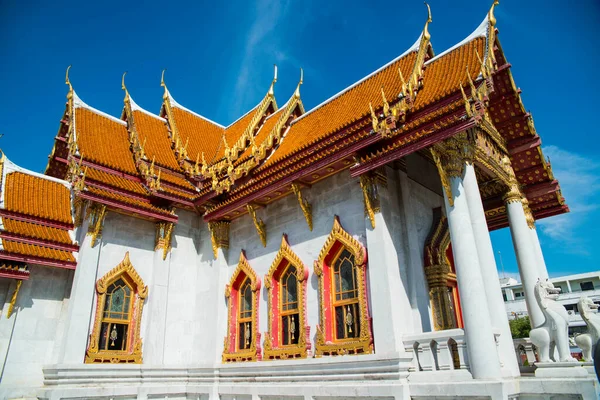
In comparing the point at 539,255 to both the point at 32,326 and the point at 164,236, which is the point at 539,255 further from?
the point at 32,326

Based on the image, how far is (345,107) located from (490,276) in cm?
634

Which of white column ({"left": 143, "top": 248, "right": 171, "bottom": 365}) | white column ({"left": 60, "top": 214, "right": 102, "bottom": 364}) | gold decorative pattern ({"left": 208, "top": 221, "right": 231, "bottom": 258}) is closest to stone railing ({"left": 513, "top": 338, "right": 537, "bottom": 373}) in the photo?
gold decorative pattern ({"left": 208, "top": 221, "right": 231, "bottom": 258})

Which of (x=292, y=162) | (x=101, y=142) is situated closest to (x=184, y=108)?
(x=101, y=142)

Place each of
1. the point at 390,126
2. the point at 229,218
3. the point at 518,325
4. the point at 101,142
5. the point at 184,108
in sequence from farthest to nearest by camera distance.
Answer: the point at 518,325
the point at 184,108
the point at 101,142
the point at 229,218
the point at 390,126

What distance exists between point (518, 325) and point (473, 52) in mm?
32714

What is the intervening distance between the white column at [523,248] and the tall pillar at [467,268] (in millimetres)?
3092

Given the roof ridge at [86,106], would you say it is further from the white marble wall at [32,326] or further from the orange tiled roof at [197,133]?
the white marble wall at [32,326]

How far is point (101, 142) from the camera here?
1204cm

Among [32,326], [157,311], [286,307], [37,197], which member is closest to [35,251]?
[32,326]

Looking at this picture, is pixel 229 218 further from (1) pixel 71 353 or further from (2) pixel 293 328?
(1) pixel 71 353

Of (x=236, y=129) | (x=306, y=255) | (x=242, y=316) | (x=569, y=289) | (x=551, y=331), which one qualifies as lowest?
(x=551, y=331)

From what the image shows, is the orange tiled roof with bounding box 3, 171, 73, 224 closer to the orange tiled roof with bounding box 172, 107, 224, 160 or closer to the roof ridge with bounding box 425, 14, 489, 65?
the orange tiled roof with bounding box 172, 107, 224, 160

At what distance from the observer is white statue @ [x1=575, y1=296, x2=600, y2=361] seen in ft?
19.5

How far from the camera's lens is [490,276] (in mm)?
6773
